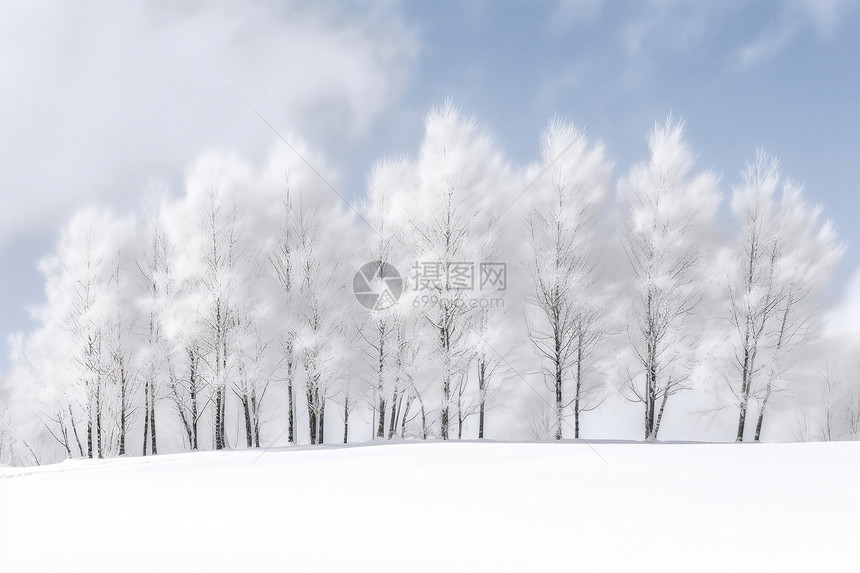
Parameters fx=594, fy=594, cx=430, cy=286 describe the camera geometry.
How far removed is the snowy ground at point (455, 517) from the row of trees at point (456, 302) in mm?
7013

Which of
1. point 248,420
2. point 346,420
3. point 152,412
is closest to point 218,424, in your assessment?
point 248,420

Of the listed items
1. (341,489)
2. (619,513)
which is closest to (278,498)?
(341,489)

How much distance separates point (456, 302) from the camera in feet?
53.5

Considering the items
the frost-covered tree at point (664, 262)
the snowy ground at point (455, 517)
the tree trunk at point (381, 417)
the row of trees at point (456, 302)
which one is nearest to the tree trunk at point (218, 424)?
the row of trees at point (456, 302)

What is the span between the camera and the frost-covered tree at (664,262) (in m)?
16.9

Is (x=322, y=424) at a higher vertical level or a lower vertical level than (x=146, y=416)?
lower

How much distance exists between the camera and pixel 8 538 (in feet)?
19.1

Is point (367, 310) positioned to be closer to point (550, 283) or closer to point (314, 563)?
point (550, 283)

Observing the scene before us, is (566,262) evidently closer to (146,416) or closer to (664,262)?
(664,262)

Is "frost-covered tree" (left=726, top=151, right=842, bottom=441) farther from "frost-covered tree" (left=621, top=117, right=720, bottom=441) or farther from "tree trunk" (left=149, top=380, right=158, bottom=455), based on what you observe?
"tree trunk" (left=149, top=380, right=158, bottom=455)

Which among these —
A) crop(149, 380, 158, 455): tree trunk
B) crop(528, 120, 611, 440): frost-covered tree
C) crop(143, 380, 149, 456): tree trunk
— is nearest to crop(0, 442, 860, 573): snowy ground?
crop(528, 120, 611, 440): frost-covered tree

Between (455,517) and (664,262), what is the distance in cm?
1351

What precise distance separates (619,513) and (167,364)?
17.2 m

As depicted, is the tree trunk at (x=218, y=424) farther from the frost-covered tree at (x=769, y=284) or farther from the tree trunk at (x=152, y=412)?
the frost-covered tree at (x=769, y=284)
